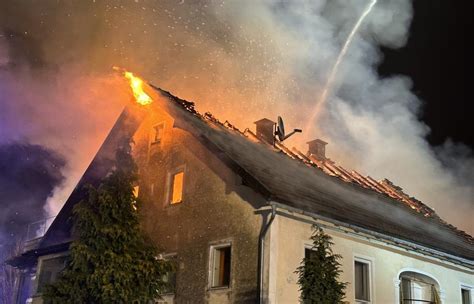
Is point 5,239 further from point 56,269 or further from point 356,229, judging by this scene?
point 356,229

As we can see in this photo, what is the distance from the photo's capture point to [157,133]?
18766 millimetres

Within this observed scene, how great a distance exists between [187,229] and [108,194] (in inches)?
149

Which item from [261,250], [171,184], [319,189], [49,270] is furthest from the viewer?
[49,270]

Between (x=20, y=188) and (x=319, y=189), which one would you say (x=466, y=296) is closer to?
(x=319, y=189)

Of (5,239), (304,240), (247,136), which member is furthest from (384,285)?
(5,239)

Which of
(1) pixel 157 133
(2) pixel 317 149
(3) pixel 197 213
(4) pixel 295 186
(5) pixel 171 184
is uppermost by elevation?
(2) pixel 317 149

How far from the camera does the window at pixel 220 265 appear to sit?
1518cm

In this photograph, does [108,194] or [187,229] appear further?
[187,229]

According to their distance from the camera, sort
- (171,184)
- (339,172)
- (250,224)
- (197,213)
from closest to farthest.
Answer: (250,224) → (197,213) → (171,184) → (339,172)

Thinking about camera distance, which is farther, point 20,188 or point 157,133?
point 20,188

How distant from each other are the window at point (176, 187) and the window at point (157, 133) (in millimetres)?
1453

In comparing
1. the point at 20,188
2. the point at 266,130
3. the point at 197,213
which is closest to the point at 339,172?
the point at 266,130

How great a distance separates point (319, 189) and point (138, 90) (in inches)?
253

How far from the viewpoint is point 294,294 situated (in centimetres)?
1422
